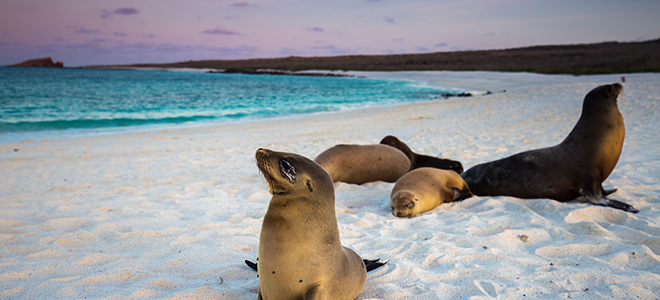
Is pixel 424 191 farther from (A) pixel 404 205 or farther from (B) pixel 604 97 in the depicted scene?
(B) pixel 604 97

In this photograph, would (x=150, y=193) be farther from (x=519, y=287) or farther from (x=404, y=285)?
(x=519, y=287)

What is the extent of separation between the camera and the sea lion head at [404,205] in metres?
4.19

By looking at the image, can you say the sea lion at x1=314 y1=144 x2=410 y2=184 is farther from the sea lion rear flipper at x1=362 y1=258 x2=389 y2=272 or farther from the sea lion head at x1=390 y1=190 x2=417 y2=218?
the sea lion rear flipper at x1=362 y1=258 x2=389 y2=272

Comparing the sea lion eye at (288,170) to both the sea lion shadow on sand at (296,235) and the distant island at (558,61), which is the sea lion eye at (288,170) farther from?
the distant island at (558,61)

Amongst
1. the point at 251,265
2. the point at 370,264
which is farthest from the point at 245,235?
the point at 370,264

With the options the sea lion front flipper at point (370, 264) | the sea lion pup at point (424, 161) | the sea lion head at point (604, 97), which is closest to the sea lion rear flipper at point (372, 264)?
the sea lion front flipper at point (370, 264)

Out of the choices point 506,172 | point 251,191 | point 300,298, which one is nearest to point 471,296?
point 300,298

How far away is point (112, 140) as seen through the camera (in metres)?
10.4

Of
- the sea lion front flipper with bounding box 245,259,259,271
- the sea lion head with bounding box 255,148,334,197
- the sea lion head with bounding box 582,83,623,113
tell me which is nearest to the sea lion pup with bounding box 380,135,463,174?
the sea lion head with bounding box 582,83,623,113

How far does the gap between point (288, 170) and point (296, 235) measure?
0.35m

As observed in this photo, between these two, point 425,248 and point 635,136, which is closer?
point 425,248

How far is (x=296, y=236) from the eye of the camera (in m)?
2.05

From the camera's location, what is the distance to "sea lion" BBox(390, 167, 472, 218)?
4230 millimetres

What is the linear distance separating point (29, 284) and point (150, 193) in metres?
2.61
